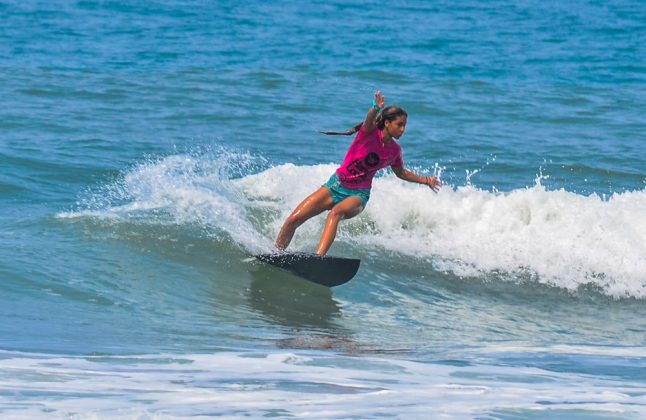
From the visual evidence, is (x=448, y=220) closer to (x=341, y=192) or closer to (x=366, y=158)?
(x=341, y=192)

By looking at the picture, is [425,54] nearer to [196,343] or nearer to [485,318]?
[485,318]

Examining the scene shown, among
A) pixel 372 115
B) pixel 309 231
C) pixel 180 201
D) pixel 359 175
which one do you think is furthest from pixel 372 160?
pixel 180 201

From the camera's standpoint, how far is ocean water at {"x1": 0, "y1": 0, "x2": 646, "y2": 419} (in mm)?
5879

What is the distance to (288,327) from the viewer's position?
7.92 meters

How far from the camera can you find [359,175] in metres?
8.75

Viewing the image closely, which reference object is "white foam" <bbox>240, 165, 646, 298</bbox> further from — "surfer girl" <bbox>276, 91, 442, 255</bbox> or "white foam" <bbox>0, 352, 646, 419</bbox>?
"white foam" <bbox>0, 352, 646, 419</bbox>

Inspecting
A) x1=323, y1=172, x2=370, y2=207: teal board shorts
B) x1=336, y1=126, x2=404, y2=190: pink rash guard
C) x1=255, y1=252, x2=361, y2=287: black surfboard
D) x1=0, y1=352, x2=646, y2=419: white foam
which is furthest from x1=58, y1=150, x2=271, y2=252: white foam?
x1=0, y1=352, x2=646, y2=419: white foam

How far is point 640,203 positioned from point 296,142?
5.40 m

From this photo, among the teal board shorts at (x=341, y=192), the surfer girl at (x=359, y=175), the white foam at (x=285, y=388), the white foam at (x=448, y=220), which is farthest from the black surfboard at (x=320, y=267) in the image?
the white foam at (x=285, y=388)

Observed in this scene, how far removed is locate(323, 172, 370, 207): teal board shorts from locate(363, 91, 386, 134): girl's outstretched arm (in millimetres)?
585

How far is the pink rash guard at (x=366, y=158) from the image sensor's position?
8555 millimetres

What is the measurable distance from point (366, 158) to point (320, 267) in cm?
98

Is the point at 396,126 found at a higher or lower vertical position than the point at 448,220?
higher

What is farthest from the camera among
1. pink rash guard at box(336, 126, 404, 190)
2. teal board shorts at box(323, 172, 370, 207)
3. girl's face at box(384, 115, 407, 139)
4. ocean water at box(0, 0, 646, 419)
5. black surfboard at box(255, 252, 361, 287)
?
teal board shorts at box(323, 172, 370, 207)
